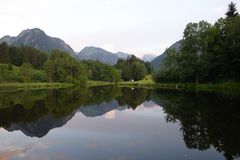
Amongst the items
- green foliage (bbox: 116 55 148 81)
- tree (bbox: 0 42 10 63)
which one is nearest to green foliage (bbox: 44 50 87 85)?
tree (bbox: 0 42 10 63)

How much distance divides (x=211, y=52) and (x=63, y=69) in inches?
2624

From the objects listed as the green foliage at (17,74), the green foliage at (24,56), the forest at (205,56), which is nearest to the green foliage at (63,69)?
the forest at (205,56)

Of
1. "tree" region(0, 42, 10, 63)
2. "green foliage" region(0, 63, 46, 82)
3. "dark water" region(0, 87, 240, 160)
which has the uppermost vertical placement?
"tree" region(0, 42, 10, 63)

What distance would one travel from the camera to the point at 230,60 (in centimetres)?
6969

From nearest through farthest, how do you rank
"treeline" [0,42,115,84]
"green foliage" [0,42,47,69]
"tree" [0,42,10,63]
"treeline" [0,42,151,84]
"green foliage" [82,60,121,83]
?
"treeline" [0,42,115,84] < "treeline" [0,42,151,84] < "tree" [0,42,10,63] < "green foliage" [0,42,47,69] < "green foliage" [82,60,121,83]

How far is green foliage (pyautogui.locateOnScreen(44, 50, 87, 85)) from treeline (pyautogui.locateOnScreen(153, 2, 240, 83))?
52823 millimetres

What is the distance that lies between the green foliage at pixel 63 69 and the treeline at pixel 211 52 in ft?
173

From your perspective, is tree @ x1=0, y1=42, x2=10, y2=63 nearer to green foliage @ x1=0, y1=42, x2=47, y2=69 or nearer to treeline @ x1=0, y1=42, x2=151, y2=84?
treeline @ x1=0, y1=42, x2=151, y2=84

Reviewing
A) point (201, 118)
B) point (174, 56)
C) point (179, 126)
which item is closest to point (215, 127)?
point (179, 126)

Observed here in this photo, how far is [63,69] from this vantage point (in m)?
126

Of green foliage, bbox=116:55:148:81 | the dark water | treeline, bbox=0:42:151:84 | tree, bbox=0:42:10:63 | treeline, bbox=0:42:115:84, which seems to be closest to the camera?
the dark water

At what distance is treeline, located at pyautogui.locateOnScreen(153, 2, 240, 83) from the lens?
69625 mm

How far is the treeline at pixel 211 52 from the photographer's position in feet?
228

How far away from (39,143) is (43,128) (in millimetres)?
5646
